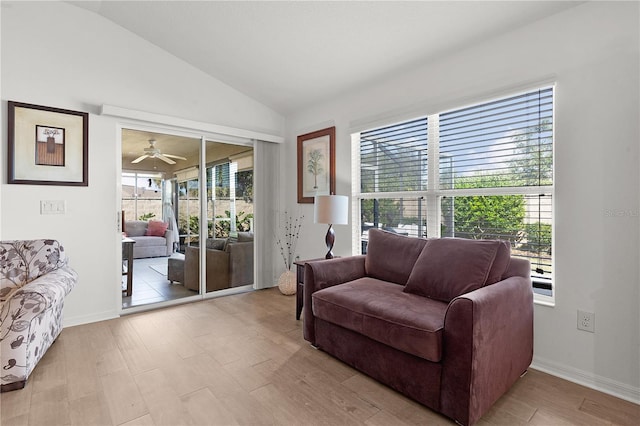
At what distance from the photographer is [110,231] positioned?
3217mm

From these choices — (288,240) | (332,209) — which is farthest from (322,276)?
(288,240)

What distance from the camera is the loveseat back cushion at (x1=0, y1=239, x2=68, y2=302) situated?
245cm

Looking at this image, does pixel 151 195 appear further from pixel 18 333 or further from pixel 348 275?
pixel 348 275

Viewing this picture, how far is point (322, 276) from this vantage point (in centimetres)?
260

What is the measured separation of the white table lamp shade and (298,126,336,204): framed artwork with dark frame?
651 millimetres

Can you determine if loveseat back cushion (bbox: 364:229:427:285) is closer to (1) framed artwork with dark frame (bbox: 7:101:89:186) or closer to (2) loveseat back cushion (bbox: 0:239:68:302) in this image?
(2) loveseat back cushion (bbox: 0:239:68:302)

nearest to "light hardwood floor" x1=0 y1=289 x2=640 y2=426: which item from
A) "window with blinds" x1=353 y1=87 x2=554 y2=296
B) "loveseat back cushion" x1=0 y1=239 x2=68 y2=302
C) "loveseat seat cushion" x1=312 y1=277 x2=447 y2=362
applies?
"loveseat seat cushion" x1=312 y1=277 x2=447 y2=362

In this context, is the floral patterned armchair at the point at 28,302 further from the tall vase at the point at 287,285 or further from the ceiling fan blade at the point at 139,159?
the tall vase at the point at 287,285

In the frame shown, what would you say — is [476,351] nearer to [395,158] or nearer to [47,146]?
[395,158]

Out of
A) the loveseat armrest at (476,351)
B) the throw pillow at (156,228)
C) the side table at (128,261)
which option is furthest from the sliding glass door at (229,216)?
the loveseat armrest at (476,351)

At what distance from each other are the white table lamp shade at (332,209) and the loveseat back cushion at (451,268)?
993 mm

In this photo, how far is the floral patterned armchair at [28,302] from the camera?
75.1 inches

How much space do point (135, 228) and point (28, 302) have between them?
1518 millimetres

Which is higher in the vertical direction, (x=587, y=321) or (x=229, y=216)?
(x=229, y=216)
